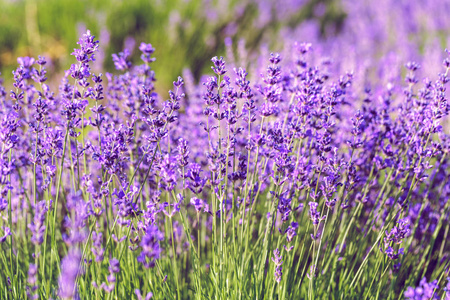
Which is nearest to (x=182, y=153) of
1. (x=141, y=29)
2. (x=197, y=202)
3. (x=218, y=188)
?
(x=197, y=202)

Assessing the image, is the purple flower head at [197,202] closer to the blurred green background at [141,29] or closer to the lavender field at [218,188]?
the lavender field at [218,188]

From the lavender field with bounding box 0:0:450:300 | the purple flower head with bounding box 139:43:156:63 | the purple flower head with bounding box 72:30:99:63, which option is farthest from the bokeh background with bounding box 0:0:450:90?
the purple flower head with bounding box 72:30:99:63

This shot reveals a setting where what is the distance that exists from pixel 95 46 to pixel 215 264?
1037 mm

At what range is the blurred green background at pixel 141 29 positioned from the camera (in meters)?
6.20

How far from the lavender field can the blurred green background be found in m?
3.20

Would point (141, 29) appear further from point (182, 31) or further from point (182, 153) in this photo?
point (182, 153)

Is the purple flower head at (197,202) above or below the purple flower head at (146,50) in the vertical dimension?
below

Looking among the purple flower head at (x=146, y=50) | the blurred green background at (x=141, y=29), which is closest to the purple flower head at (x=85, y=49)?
the purple flower head at (x=146, y=50)

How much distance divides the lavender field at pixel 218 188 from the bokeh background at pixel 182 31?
10.4 feet

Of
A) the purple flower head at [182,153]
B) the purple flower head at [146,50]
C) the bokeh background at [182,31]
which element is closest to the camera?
the purple flower head at [182,153]

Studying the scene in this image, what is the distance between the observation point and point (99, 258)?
1303mm

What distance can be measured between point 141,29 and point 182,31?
745 millimetres

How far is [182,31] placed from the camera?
6465mm

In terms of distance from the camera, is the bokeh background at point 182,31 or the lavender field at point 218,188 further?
the bokeh background at point 182,31
